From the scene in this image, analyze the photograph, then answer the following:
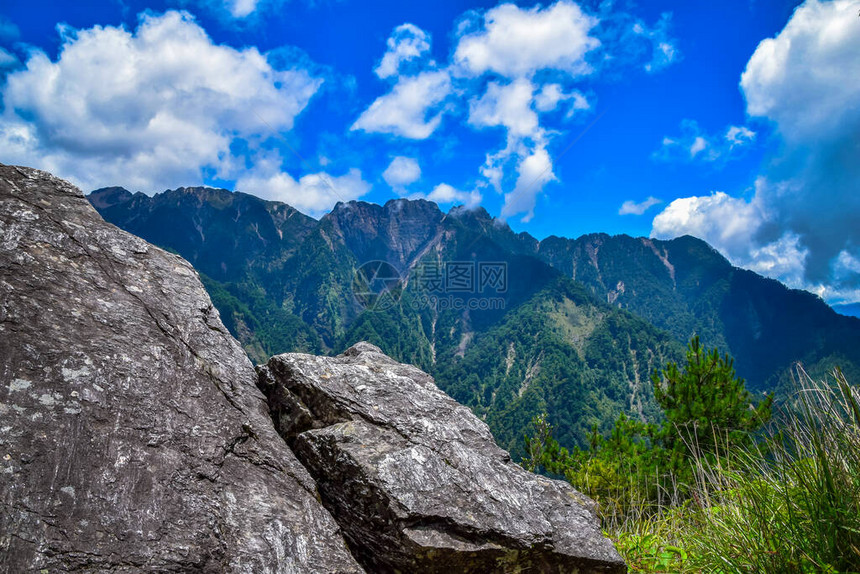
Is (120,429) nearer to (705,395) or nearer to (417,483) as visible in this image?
(417,483)

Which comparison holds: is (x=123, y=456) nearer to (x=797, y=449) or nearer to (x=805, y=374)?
(x=797, y=449)

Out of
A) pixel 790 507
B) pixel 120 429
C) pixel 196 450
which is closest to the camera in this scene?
pixel 790 507

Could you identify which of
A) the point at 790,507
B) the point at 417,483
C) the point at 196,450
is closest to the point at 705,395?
the point at 790,507

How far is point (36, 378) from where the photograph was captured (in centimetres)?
508

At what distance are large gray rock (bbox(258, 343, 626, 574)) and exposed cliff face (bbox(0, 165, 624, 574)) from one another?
28mm

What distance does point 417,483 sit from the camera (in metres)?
5.99

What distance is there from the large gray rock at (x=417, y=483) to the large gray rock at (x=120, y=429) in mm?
394

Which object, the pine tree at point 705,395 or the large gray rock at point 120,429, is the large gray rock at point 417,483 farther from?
the pine tree at point 705,395

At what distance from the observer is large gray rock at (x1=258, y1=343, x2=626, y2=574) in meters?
5.72

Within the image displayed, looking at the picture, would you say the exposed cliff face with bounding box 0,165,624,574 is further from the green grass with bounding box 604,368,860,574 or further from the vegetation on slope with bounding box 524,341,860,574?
the green grass with bounding box 604,368,860,574

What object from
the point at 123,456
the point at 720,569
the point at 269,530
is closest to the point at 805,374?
the point at 720,569

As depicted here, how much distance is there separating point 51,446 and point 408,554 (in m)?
4.21

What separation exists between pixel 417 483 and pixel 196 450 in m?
2.88

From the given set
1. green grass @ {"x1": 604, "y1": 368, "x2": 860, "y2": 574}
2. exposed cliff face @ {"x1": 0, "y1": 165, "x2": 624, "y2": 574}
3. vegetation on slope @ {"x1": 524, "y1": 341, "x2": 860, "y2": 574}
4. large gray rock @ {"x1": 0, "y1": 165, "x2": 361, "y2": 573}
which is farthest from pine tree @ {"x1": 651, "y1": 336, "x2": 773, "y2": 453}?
large gray rock @ {"x1": 0, "y1": 165, "x2": 361, "y2": 573}
